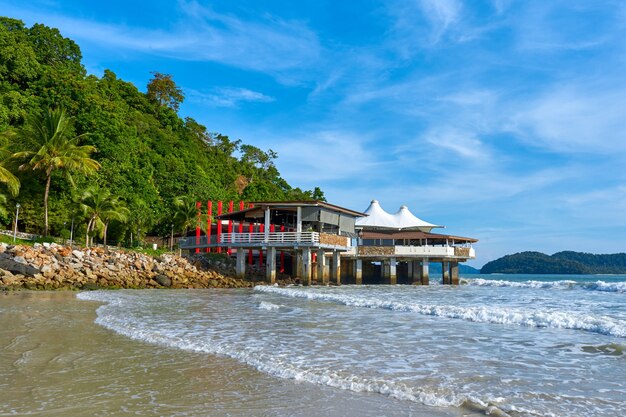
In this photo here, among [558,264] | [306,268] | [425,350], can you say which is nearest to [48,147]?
[306,268]

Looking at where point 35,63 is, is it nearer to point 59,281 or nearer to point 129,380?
point 59,281

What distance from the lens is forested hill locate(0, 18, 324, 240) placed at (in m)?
35.9

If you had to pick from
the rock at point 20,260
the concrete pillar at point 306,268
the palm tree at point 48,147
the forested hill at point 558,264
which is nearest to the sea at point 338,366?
the rock at point 20,260

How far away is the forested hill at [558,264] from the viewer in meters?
163

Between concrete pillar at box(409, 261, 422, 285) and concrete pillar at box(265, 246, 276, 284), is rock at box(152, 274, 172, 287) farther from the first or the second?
concrete pillar at box(409, 261, 422, 285)

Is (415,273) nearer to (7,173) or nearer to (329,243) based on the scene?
(329,243)

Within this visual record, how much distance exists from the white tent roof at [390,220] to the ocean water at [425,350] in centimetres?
2774

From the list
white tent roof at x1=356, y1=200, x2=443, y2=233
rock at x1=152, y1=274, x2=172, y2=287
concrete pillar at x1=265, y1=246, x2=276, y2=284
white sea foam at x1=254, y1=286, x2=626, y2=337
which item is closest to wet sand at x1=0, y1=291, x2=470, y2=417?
white sea foam at x1=254, y1=286, x2=626, y2=337

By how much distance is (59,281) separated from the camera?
24359 mm

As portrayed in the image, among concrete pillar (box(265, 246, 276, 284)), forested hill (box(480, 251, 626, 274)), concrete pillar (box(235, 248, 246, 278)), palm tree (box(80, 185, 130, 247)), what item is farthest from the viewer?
forested hill (box(480, 251, 626, 274))

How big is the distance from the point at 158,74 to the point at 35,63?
31.3 metres

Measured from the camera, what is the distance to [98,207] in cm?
3419

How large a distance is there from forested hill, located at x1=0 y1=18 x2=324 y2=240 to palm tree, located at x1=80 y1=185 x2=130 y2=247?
0.72 meters

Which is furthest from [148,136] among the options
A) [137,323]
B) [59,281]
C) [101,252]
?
[137,323]
